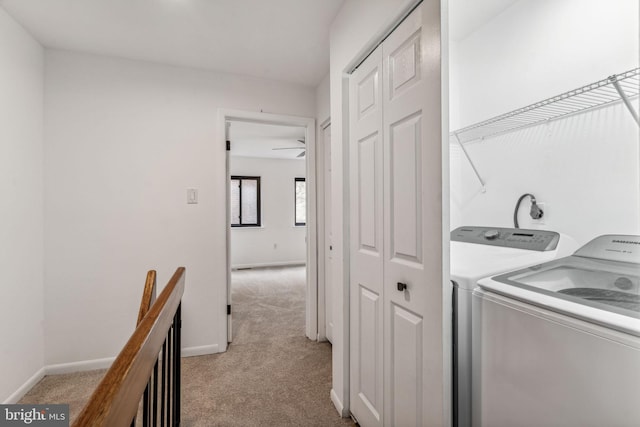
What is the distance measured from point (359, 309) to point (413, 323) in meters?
0.46

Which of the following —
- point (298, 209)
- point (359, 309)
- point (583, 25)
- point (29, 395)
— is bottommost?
point (29, 395)

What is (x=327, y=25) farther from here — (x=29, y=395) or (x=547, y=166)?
(x=29, y=395)

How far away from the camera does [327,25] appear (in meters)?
1.92

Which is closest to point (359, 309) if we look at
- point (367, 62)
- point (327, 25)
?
point (367, 62)

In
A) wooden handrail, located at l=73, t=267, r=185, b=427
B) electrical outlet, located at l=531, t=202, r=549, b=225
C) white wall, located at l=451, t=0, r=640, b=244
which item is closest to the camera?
wooden handrail, located at l=73, t=267, r=185, b=427

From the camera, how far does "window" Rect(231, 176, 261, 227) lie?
20.7 ft

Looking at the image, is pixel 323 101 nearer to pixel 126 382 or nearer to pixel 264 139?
pixel 264 139

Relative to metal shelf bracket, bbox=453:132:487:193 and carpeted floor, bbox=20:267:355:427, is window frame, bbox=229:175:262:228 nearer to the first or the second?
carpeted floor, bbox=20:267:355:427

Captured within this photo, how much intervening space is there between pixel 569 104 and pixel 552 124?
15 centimetres

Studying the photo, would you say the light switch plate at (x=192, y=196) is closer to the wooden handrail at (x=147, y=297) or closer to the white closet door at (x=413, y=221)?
the wooden handrail at (x=147, y=297)

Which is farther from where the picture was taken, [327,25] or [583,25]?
[327,25]

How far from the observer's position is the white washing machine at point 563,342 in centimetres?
64

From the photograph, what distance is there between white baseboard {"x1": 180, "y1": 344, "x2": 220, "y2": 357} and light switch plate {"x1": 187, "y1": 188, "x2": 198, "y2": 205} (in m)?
1.19
